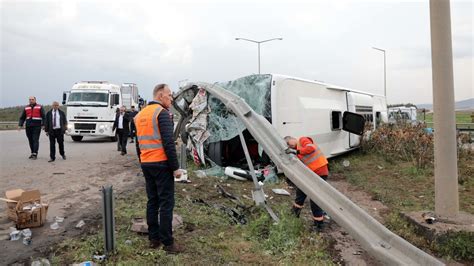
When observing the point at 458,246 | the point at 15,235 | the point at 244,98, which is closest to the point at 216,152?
the point at 244,98

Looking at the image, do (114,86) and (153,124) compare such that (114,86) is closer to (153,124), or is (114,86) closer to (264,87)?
(264,87)

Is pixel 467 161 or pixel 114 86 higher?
pixel 114 86

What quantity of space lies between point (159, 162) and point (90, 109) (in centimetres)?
1439

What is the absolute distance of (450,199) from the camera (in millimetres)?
5137

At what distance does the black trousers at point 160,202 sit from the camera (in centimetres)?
419

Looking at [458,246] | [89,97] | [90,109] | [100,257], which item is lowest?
[458,246]

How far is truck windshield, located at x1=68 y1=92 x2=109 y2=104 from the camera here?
1747cm

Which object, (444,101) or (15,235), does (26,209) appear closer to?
(15,235)

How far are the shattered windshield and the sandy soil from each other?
215cm

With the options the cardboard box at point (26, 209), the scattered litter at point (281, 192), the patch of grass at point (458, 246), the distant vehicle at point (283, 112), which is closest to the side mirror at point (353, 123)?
the distant vehicle at point (283, 112)

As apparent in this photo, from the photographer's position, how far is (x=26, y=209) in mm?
4730

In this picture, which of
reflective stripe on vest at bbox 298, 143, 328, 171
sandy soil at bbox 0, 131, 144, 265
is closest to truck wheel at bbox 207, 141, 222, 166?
sandy soil at bbox 0, 131, 144, 265

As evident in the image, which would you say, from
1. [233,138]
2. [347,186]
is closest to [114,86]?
[233,138]

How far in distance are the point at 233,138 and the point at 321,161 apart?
399 centimetres
